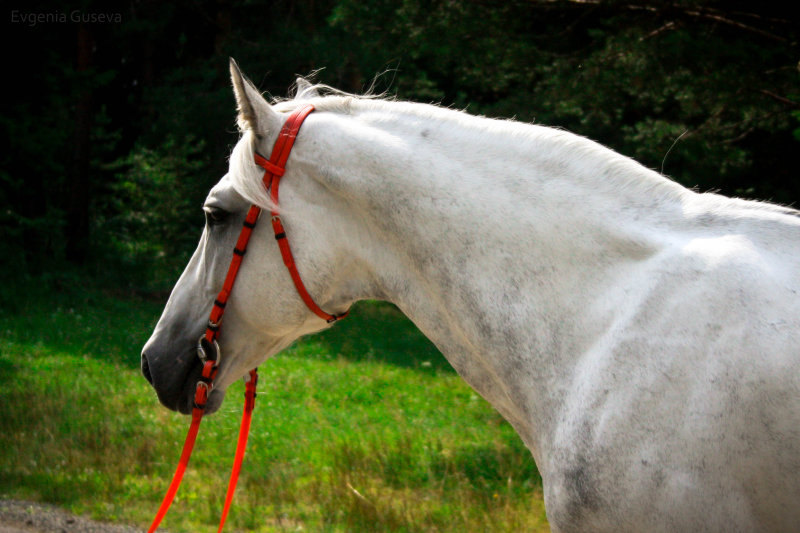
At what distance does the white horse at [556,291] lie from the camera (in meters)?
1.87

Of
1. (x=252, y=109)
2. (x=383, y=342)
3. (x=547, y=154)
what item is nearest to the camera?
(x=547, y=154)

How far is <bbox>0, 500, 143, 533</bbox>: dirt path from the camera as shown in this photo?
185 inches

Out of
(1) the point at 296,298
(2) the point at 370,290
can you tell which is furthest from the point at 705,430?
(1) the point at 296,298

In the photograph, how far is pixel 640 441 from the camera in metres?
1.91

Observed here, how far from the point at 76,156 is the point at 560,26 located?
32.3 feet

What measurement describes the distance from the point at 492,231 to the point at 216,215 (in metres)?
0.90

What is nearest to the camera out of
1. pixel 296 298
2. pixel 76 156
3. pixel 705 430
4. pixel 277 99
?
pixel 705 430

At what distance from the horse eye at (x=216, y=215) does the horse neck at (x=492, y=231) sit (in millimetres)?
336

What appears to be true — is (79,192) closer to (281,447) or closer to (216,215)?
(281,447)

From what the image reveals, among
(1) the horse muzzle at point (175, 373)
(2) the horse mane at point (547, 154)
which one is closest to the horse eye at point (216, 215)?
(2) the horse mane at point (547, 154)

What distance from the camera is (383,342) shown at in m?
11.5

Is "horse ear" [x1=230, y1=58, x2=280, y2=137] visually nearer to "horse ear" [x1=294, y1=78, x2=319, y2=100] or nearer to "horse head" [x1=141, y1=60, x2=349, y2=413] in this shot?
"horse head" [x1=141, y1=60, x2=349, y2=413]

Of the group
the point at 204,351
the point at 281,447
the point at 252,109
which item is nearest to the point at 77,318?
the point at 281,447

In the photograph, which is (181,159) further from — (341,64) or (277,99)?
(277,99)
